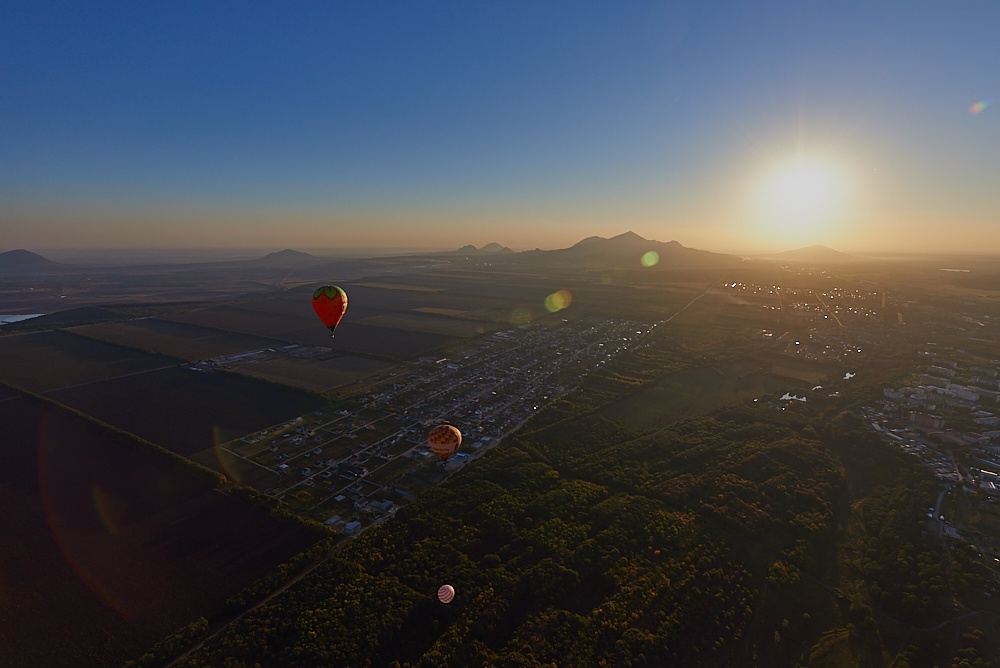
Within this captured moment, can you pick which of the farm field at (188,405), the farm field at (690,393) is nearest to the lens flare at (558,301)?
the farm field at (690,393)

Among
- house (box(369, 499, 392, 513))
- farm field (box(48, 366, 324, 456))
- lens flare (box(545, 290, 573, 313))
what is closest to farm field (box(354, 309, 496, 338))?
lens flare (box(545, 290, 573, 313))

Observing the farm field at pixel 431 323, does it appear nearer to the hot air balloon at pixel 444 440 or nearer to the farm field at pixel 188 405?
the farm field at pixel 188 405

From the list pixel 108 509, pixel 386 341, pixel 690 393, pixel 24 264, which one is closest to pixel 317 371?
pixel 386 341

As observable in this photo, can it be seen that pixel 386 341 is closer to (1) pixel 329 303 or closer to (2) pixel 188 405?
(2) pixel 188 405

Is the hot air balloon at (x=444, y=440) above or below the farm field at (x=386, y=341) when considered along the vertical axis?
above

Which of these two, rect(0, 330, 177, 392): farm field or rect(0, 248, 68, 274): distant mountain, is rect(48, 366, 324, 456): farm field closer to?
rect(0, 330, 177, 392): farm field
